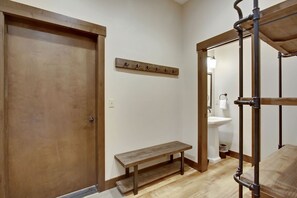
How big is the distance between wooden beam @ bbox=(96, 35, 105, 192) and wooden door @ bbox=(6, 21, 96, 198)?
0.13 meters

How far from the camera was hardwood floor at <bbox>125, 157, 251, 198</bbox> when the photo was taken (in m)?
1.94

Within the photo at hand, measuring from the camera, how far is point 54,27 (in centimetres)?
180

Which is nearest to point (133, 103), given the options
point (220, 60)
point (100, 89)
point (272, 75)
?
point (100, 89)

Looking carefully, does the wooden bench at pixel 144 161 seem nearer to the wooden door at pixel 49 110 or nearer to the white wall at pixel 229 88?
the wooden door at pixel 49 110

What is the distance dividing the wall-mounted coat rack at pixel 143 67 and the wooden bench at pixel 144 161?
47.5 inches

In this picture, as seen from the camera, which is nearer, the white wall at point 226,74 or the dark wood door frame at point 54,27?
the dark wood door frame at point 54,27

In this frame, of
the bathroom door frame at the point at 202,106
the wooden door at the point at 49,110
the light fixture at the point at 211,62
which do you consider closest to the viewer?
the wooden door at the point at 49,110

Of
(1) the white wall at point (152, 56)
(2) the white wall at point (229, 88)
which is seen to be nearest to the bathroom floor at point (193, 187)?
(1) the white wall at point (152, 56)

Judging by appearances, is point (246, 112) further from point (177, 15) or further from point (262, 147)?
point (177, 15)

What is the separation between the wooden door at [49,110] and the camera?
64.4 inches

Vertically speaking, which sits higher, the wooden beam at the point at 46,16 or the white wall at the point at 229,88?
the wooden beam at the point at 46,16

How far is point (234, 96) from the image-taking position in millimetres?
3209

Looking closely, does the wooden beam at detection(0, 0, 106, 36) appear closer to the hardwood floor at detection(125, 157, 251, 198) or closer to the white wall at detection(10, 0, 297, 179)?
the white wall at detection(10, 0, 297, 179)

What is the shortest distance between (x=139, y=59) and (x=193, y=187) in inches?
76.6
